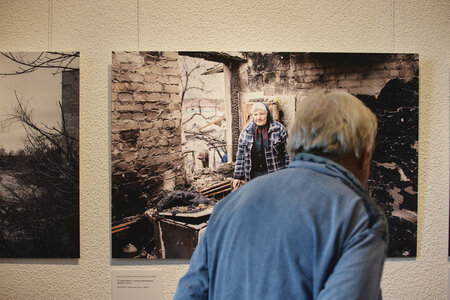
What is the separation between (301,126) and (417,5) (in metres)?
1.28

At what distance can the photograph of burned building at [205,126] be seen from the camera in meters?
1.50

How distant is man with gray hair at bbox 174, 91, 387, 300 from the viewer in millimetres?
689

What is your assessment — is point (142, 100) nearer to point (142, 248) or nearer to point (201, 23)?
point (201, 23)

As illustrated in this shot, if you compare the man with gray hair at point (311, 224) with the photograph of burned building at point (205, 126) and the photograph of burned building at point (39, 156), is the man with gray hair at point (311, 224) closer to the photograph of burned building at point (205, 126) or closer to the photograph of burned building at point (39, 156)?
the photograph of burned building at point (205, 126)

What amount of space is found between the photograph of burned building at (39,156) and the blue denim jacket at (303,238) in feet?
3.36

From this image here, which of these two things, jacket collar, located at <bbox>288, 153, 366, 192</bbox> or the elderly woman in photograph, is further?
the elderly woman in photograph

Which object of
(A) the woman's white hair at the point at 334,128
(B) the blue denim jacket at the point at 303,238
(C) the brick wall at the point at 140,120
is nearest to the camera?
(B) the blue denim jacket at the point at 303,238

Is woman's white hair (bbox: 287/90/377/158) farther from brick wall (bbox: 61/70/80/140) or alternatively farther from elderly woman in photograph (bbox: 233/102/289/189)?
brick wall (bbox: 61/70/80/140)

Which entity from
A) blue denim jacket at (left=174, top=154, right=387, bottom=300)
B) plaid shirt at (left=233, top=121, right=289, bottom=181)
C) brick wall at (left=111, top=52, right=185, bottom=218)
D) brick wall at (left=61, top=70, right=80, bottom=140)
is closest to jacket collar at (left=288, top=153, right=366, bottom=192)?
blue denim jacket at (left=174, top=154, right=387, bottom=300)

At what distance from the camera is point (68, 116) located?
151cm

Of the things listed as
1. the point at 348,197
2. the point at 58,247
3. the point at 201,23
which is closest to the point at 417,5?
the point at 201,23
